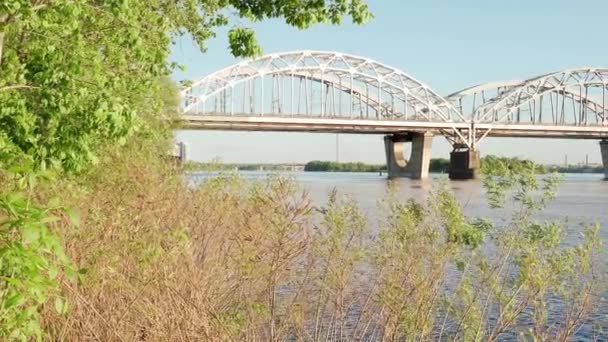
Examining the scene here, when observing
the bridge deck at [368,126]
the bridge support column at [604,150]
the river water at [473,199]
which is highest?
the bridge deck at [368,126]

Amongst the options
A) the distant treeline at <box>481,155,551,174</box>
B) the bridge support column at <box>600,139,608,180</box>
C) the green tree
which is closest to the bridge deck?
the bridge support column at <box>600,139,608,180</box>

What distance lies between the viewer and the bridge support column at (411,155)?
290ft

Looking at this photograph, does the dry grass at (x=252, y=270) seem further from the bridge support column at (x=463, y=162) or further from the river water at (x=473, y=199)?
the bridge support column at (x=463, y=162)

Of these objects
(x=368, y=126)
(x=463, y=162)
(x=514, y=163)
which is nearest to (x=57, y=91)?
(x=514, y=163)

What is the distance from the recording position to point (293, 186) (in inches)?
223

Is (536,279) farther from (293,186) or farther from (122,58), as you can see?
(122,58)

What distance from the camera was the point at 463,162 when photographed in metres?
87.2

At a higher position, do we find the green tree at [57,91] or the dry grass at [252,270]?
the green tree at [57,91]

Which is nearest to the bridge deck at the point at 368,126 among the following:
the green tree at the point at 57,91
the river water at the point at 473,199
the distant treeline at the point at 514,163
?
the river water at the point at 473,199

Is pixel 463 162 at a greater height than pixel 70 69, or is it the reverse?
pixel 70 69

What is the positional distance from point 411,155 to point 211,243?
84.3 m

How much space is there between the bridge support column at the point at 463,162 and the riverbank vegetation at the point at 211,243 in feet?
261

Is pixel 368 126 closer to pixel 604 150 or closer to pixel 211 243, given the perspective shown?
pixel 604 150

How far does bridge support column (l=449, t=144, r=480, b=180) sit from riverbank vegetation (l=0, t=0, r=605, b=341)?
261 feet
